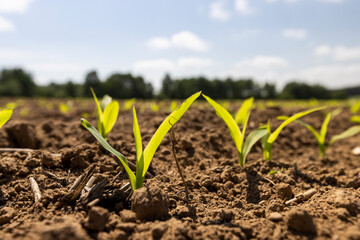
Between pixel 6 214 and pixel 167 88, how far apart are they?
1629 mm

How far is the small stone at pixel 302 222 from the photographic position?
1.04m

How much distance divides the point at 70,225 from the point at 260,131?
Result: 1524 millimetres

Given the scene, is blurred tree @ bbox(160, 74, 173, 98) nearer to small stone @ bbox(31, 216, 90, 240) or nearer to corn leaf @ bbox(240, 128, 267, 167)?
corn leaf @ bbox(240, 128, 267, 167)

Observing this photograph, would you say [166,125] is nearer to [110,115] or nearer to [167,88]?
[110,115]

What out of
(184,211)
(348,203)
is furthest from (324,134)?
(184,211)

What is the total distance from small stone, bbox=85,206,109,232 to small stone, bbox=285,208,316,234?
2.67ft

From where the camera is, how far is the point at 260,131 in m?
1.97

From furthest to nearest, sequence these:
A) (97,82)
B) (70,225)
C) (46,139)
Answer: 1. (97,82)
2. (46,139)
3. (70,225)

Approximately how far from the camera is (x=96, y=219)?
102 centimetres

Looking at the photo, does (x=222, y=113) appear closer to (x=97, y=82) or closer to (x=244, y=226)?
(x=244, y=226)

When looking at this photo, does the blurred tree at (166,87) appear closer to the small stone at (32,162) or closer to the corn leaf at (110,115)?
the corn leaf at (110,115)

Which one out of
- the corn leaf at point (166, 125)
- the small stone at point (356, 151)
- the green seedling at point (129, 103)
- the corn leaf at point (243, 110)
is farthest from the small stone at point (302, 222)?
the small stone at point (356, 151)

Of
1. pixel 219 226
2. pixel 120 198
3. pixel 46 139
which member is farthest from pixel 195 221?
pixel 46 139

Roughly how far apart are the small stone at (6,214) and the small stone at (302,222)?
1.32 meters
